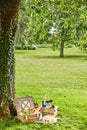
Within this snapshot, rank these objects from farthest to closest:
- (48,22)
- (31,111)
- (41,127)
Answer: (48,22)
(31,111)
(41,127)

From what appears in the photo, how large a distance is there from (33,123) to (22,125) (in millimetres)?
256

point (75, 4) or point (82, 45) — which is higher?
point (75, 4)

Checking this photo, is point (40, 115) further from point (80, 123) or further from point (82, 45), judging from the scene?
point (82, 45)

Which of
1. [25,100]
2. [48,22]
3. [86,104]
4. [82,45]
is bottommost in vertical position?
[86,104]

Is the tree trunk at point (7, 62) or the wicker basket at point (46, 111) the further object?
the wicker basket at point (46, 111)

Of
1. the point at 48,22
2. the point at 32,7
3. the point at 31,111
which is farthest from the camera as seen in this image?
the point at 48,22

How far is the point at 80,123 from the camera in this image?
719 cm

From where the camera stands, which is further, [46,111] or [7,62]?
[46,111]

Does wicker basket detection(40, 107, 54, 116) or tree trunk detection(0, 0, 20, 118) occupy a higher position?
tree trunk detection(0, 0, 20, 118)

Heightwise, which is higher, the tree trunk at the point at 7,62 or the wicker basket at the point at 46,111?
the tree trunk at the point at 7,62

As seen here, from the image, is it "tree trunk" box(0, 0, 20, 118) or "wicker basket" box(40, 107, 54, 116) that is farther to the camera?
"wicker basket" box(40, 107, 54, 116)

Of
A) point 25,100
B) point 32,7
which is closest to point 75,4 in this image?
point 32,7

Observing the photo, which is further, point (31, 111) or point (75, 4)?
point (75, 4)

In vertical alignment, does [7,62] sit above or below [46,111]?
above
